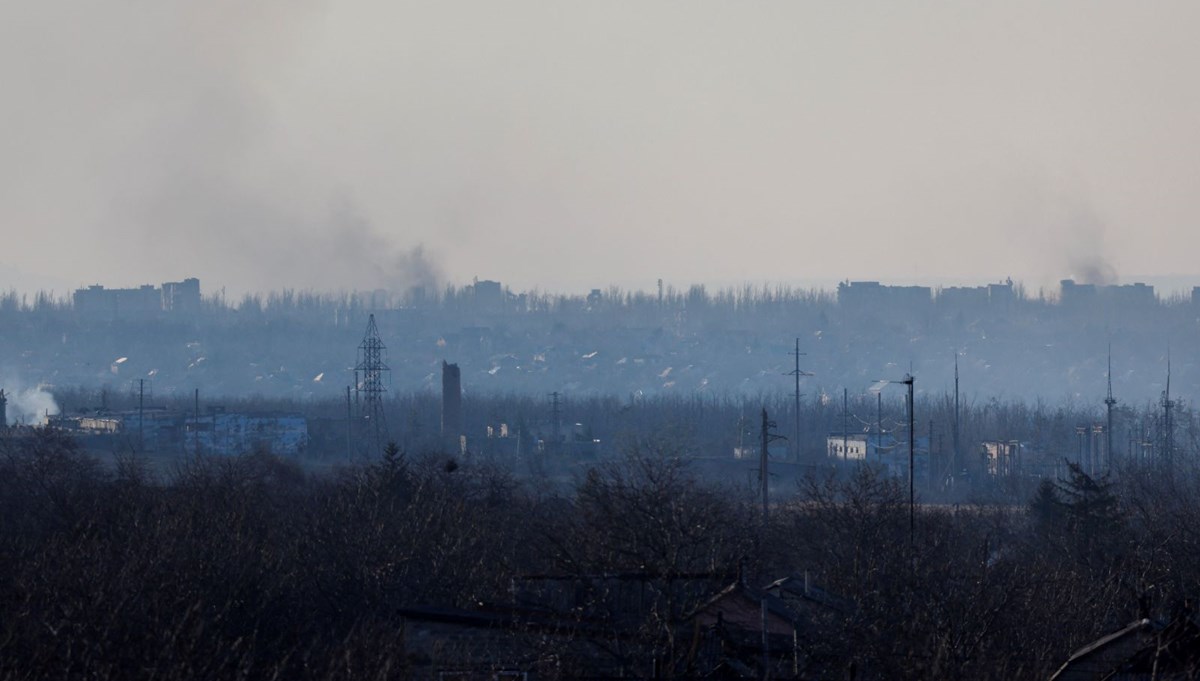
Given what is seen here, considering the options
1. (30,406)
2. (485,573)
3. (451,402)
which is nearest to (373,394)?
(451,402)

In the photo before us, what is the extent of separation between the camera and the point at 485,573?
12.5 m

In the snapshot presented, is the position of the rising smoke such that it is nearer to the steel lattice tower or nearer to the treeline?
the steel lattice tower

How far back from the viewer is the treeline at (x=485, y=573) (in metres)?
8.33

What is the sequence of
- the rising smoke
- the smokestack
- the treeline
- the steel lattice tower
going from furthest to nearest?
the rising smoke, the smokestack, the steel lattice tower, the treeline

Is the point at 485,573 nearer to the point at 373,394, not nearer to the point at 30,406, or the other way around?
the point at 373,394

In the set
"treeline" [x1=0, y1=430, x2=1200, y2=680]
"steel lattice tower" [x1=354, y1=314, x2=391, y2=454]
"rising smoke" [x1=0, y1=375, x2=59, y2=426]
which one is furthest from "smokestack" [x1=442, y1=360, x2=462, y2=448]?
"treeline" [x1=0, y1=430, x2=1200, y2=680]

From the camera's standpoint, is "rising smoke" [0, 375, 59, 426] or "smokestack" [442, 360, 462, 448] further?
"rising smoke" [0, 375, 59, 426]

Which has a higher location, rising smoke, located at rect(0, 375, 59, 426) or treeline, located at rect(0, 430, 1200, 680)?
treeline, located at rect(0, 430, 1200, 680)

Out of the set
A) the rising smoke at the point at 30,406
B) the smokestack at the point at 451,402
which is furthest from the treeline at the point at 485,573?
the rising smoke at the point at 30,406

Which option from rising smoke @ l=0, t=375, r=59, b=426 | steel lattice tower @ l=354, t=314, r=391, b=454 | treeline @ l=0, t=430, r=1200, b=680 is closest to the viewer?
treeline @ l=0, t=430, r=1200, b=680

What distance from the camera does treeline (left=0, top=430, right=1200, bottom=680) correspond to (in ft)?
27.3

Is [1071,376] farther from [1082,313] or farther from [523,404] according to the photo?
[523,404]

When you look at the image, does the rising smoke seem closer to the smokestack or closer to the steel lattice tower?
the steel lattice tower

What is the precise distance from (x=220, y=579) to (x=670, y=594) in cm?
369
